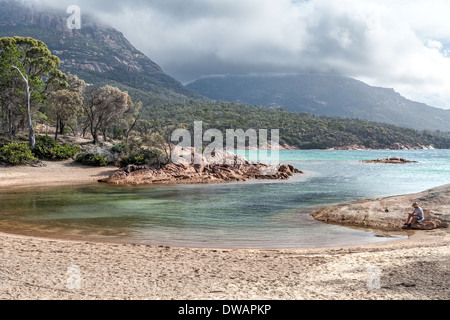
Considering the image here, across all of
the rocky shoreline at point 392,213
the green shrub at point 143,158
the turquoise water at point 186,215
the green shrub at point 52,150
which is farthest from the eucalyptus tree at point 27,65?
the rocky shoreline at point 392,213

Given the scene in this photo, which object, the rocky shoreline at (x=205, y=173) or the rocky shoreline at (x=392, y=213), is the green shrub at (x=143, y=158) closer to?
the rocky shoreline at (x=205, y=173)

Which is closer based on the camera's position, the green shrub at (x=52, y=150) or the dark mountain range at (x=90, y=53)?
the green shrub at (x=52, y=150)

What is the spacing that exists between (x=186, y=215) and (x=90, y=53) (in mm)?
159244

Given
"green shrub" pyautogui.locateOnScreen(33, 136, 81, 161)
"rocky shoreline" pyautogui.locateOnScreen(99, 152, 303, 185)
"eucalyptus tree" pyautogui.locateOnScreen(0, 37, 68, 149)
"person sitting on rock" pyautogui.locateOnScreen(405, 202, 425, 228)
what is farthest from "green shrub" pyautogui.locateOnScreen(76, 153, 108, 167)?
"person sitting on rock" pyautogui.locateOnScreen(405, 202, 425, 228)

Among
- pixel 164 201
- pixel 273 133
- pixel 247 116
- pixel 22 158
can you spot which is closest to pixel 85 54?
pixel 247 116

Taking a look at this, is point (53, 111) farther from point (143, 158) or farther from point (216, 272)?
point (216, 272)

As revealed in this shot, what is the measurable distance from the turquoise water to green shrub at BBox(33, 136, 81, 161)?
10010 millimetres

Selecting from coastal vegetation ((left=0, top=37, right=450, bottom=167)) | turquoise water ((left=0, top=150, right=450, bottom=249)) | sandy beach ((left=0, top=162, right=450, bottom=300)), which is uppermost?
coastal vegetation ((left=0, top=37, right=450, bottom=167))

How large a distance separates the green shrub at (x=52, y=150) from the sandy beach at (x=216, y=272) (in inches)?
955

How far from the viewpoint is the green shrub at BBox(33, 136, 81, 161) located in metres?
32.3

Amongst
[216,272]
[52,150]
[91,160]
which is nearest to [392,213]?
[216,272]

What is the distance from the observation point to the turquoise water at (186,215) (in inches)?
446

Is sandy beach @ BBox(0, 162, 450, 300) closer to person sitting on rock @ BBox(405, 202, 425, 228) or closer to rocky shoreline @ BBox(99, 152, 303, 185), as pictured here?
person sitting on rock @ BBox(405, 202, 425, 228)
